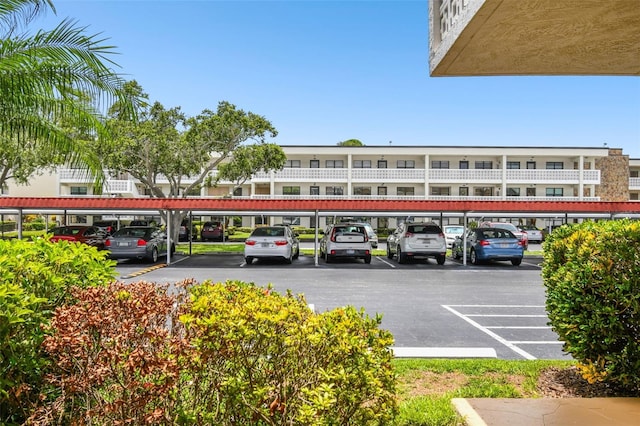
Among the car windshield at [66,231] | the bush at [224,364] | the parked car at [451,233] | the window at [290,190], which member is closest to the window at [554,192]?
the parked car at [451,233]

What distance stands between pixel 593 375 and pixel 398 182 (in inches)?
1549

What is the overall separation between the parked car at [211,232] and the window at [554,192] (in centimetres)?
3084

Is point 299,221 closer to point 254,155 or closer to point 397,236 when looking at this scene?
point 254,155

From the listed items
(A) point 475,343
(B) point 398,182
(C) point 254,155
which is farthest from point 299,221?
(A) point 475,343

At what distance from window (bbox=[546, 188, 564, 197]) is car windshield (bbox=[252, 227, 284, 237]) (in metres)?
34.6

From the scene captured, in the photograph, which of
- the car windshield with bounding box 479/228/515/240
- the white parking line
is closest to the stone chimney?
the car windshield with bounding box 479/228/515/240

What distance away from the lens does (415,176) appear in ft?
143

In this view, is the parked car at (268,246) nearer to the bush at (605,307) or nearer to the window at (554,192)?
the bush at (605,307)

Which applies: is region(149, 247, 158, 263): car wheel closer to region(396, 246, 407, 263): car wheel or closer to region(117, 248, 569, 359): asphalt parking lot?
region(117, 248, 569, 359): asphalt parking lot

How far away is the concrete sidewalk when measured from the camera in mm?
4090

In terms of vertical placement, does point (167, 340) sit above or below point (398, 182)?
below

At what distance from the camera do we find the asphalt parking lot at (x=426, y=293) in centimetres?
777

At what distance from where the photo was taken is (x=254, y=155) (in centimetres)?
2914

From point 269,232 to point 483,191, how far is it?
3135cm
